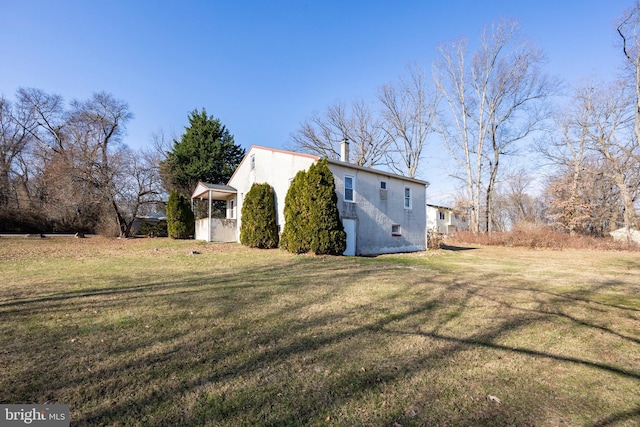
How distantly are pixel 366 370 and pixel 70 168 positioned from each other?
24.2 meters

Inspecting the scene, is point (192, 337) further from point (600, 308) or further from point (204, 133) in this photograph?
point (204, 133)

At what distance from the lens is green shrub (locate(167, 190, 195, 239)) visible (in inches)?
785

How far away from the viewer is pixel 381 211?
14383 mm

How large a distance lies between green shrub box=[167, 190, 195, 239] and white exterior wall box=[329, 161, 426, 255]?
12.8 m

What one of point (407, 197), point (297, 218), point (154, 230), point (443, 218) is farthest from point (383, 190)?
point (443, 218)

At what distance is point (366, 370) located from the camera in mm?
2760

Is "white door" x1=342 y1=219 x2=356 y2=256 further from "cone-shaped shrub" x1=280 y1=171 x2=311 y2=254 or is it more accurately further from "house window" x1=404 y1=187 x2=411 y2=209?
"house window" x1=404 y1=187 x2=411 y2=209

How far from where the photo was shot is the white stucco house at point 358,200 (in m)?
13.1

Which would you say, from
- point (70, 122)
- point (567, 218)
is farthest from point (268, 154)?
point (567, 218)

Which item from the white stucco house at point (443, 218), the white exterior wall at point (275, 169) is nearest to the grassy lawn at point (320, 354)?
the white exterior wall at point (275, 169)

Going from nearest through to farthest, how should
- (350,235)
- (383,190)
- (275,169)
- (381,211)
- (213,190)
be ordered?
(350,235)
(381,211)
(383,190)
(275,169)
(213,190)

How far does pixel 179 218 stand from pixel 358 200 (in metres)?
13.4

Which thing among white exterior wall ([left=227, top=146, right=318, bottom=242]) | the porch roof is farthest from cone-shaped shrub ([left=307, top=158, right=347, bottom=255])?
the porch roof

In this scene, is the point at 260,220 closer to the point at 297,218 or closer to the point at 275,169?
the point at 275,169
